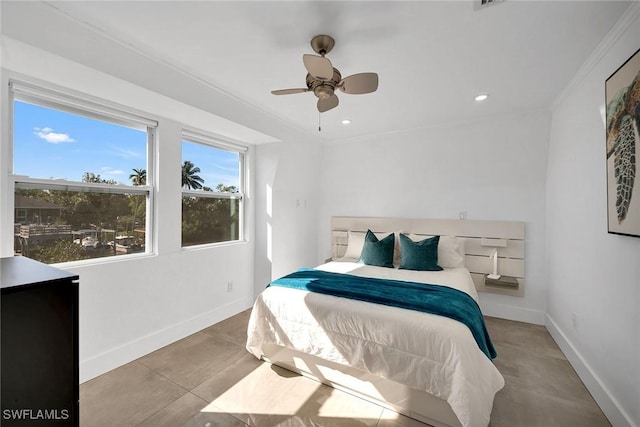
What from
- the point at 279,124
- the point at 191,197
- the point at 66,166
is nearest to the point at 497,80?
the point at 279,124

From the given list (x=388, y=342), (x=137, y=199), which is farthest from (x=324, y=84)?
(x=137, y=199)

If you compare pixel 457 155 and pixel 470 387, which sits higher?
pixel 457 155

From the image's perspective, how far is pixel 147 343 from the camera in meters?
2.57

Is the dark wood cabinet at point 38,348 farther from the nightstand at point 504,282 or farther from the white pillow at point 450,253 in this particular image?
the nightstand at point 504,282

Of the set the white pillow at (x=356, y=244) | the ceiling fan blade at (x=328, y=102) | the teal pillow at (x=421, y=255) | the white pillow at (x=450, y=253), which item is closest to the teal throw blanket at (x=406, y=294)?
the teal pillow at (x=421, y=255)

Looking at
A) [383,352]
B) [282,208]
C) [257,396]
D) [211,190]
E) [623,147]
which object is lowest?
[257,396]

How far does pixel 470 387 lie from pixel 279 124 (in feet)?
10.6

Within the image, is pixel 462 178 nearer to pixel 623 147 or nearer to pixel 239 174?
pixel 623 147

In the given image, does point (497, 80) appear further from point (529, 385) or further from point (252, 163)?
point (252, 163)

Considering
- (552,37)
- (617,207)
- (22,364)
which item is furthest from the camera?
(552,37)

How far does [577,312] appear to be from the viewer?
2.33 metres

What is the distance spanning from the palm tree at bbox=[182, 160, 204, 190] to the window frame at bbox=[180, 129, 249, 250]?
0.19ft

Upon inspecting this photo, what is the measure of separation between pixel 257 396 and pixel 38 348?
1.42 metres

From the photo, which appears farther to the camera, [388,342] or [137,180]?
[137,180]
